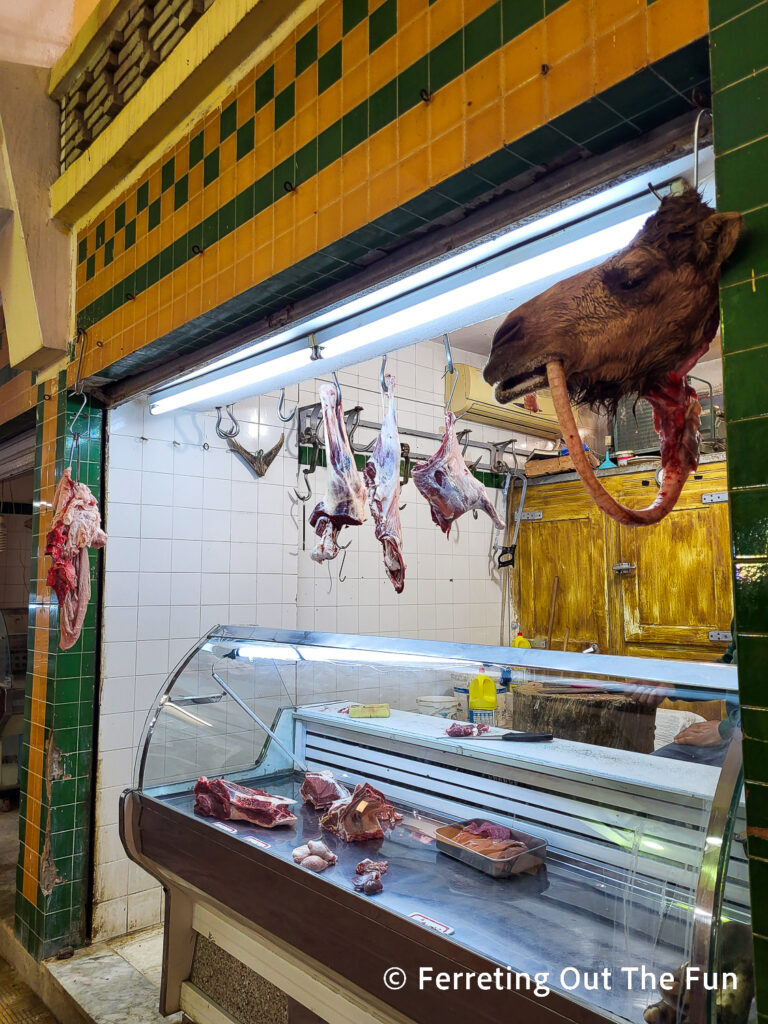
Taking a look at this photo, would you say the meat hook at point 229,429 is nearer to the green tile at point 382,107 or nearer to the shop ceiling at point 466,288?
the shop ceiling at point 466,288

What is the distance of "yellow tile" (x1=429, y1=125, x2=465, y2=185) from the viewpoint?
181 centimetres

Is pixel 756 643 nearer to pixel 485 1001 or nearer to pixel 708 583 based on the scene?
pixel 485 1001

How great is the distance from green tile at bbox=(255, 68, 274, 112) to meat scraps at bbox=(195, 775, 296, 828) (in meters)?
2.64

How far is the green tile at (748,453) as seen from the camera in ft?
3.80

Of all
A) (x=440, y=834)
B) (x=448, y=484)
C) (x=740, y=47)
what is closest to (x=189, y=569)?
(x=448, y=484)

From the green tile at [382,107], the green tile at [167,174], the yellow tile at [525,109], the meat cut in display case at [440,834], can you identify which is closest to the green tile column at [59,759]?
the meat cut in display case at [440,834]

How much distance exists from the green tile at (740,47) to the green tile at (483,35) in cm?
63

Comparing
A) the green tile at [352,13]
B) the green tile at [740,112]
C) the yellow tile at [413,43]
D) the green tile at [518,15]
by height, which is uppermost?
the green tile at [352,13]

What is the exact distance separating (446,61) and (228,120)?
1218 mm

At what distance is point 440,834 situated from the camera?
7.89ft

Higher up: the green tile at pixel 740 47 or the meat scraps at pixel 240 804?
the green tile at pixel 740 47

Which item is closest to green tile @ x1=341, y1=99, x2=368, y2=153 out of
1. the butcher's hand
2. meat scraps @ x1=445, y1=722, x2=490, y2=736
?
the butcher's hand

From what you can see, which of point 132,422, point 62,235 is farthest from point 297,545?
point 62,235

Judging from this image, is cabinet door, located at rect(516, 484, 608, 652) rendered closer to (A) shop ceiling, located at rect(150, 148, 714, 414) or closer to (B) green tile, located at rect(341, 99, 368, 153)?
(A) shop ceiling, located at rect(150, 148, 714, 414)
